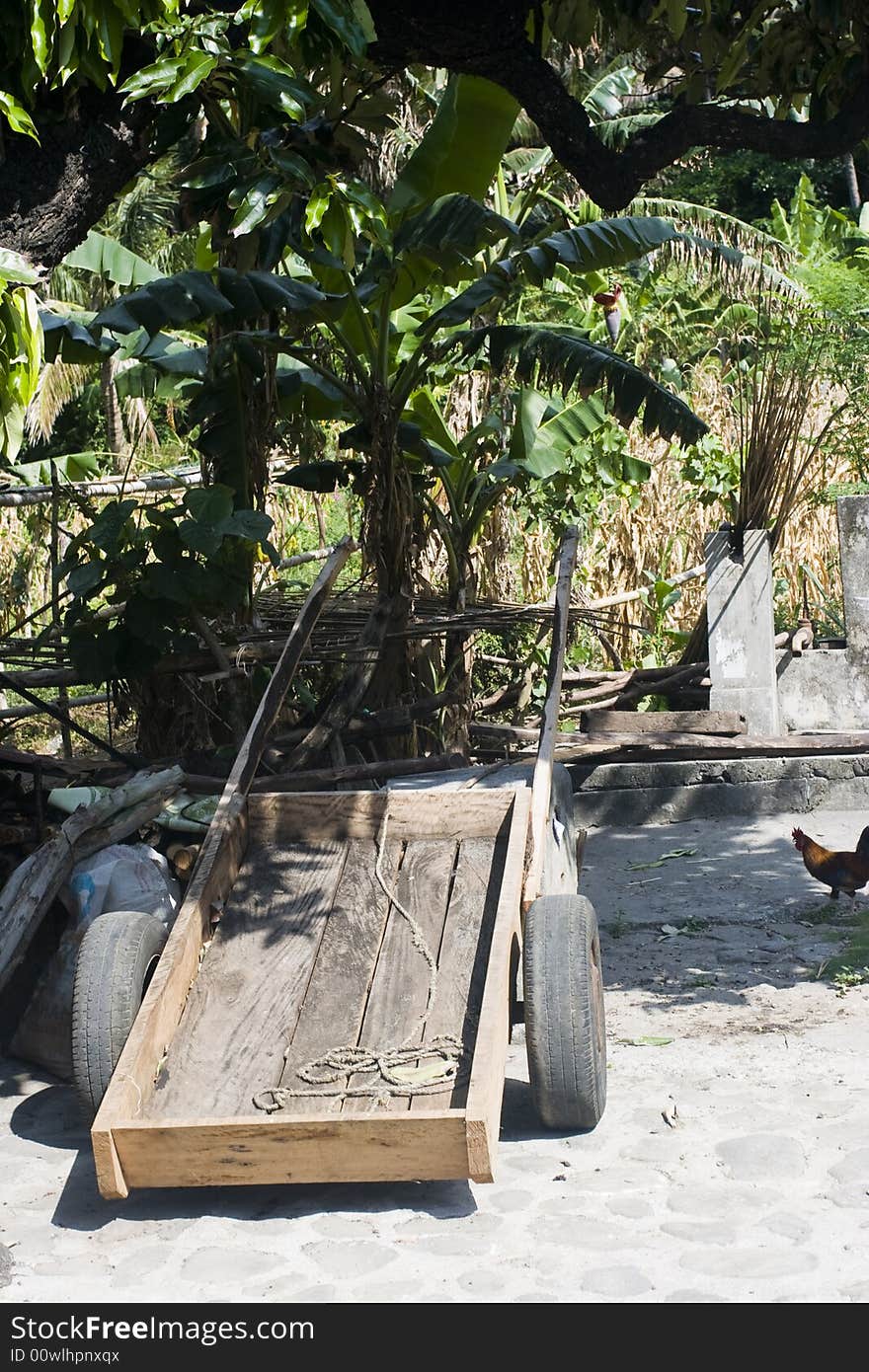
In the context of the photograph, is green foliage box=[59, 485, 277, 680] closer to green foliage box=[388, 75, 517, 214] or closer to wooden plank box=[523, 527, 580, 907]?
wooden plank box=[523, 527, 580, 907]

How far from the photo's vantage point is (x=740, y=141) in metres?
5.90

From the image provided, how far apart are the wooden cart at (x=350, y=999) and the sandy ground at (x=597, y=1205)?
20 cm

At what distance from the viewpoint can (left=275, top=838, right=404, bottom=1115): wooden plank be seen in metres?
4.29

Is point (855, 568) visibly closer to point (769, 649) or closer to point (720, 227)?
point (769, 649)

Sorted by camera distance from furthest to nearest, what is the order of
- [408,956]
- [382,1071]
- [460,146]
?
[460,146]
[408,956]
[382,1071]

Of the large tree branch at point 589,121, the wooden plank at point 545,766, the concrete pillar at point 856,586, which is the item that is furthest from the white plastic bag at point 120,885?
the concrete pillar at point 856,586

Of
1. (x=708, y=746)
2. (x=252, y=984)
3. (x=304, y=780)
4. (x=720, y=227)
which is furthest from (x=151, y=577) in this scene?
(x=720, y=227)

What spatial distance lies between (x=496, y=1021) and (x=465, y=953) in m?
0.71

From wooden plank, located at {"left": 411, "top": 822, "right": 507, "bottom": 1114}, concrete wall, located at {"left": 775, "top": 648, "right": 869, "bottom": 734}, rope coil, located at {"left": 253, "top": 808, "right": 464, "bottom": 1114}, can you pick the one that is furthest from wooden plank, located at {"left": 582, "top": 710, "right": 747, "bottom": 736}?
rope coil, located at {"left": 253, "top": 808, "right": 464, "bottom": 1114}

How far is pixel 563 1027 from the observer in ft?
13.9

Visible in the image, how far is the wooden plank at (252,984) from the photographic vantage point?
4137 mm

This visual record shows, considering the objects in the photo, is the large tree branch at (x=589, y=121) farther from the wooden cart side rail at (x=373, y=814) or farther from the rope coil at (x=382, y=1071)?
the rope coil at (x=382, y=1071)
